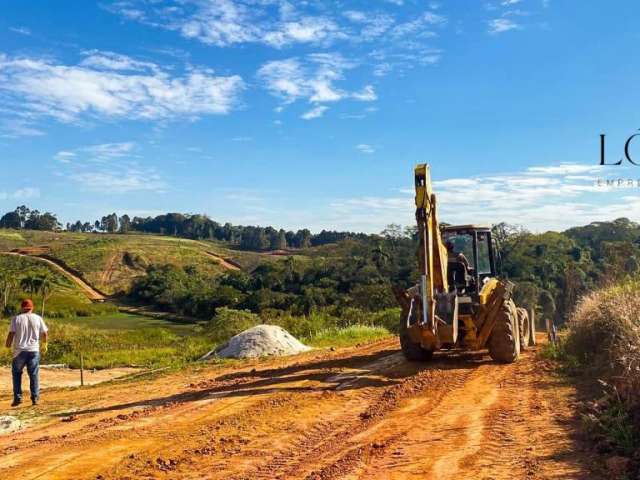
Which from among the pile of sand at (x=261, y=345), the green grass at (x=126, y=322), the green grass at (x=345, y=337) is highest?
the pile of sand at (x=261, y=345)

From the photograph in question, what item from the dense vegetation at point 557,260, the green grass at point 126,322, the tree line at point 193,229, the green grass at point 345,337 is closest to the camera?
the green grass at point 345,337

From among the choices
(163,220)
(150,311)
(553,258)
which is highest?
(163,220)

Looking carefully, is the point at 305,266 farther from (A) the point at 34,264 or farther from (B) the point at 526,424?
(B) the point at 526,424

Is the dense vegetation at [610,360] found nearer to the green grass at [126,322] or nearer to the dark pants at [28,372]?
the dark pants at [28,372]

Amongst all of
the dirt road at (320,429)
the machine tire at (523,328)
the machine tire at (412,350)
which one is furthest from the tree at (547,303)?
the dirt road at (320,429)

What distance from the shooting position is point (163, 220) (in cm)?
17662

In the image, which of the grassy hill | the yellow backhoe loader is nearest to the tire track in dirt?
the yellow backhoe loader

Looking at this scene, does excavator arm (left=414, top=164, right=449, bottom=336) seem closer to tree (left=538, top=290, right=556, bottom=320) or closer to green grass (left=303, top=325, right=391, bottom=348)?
green grass (left=303, top=325, right=391, bottom=348)

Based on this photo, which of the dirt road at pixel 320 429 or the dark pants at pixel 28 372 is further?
the dark pants at pixel 28 372

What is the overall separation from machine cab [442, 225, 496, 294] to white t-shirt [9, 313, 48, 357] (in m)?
7.91

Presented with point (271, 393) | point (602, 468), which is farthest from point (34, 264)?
point (602, 468)

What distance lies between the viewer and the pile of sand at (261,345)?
15.1m

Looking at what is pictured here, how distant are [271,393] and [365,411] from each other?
196 centimetres

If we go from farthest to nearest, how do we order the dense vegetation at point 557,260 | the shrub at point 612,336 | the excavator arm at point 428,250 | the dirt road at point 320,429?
the dense vegetation at point 557,260
the excavator arm at point 428,250
the shrub at point 612,336
the dirt road at point 320,429
